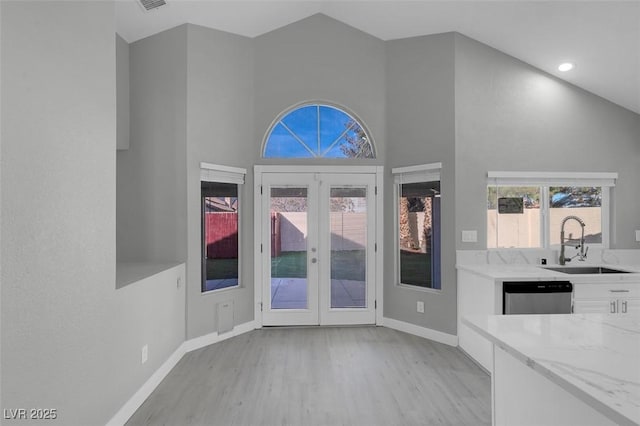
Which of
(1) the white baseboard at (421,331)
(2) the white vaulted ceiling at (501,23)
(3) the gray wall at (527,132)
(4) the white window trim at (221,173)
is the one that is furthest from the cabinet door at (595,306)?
(4) the white window trim at (221,173)

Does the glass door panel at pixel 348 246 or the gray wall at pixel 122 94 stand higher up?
the gray wall at pixel 122 94

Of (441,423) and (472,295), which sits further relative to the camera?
(472,295)

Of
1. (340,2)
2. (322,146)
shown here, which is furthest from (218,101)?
(340,2)

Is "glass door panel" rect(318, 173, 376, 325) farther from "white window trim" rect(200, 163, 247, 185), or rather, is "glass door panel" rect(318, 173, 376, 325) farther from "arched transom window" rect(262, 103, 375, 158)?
"white window trim" rect(200, 163, 247, 185)

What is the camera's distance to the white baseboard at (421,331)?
157 inches

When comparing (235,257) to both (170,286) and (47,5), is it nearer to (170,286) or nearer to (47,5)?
(170,286)

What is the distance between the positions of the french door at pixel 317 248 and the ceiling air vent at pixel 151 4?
205cm

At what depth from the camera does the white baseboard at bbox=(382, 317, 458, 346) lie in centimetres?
398

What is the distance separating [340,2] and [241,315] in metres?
3.91

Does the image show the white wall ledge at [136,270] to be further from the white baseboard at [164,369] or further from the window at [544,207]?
the window at [544,207]

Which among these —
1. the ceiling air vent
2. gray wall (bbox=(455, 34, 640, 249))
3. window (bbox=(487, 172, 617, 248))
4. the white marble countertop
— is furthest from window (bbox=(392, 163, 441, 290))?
the ceiling air vent

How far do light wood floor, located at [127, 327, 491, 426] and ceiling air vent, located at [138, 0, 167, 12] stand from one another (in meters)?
3.47

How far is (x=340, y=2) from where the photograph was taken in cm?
423

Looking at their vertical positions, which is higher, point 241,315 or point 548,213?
point 548,213
